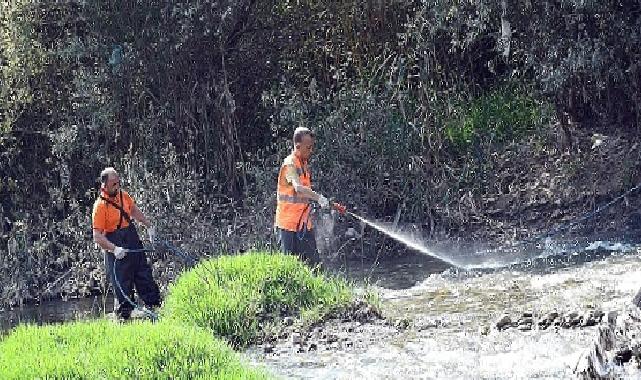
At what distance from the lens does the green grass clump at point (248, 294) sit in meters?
9.97

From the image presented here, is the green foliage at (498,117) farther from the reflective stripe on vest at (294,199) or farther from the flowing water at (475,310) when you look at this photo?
the reflective stripe on vest at (294,199)

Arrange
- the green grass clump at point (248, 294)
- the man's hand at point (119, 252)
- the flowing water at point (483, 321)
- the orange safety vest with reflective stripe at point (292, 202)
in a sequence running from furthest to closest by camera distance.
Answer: the man's hand at point (119, 252) → the orange safety vest with reflective stripe at point (292, 202) → the green grass clump at point (248, 294) → the flowing water at point (483, 321)

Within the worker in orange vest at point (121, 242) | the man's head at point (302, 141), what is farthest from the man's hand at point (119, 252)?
the man's head at point (302, 141)

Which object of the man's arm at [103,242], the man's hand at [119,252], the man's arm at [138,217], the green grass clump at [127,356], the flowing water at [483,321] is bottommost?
the flowing water at [483,321]

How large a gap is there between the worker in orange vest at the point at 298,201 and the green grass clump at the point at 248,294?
55cm

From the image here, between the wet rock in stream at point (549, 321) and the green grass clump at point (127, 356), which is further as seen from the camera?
the wet rock in stream at point (549, 321)

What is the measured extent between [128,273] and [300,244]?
7.48 ft

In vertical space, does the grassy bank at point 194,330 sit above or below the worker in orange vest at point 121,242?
below

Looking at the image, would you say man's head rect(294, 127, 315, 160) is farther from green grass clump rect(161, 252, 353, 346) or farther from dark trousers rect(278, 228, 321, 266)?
green grass clump rect(161, 252, 353, 346)

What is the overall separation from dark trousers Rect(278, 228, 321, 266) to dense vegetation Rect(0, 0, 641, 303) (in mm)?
4511

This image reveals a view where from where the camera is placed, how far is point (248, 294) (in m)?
10.2

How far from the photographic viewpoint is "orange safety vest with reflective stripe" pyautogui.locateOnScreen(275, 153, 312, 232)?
36.1 feet

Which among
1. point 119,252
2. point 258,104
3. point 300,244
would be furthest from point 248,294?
point 258,104

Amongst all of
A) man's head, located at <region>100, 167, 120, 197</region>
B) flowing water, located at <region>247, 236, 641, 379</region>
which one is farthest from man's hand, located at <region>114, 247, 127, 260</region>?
flowing water, located at <region>247, 236, 641, 379</region>
